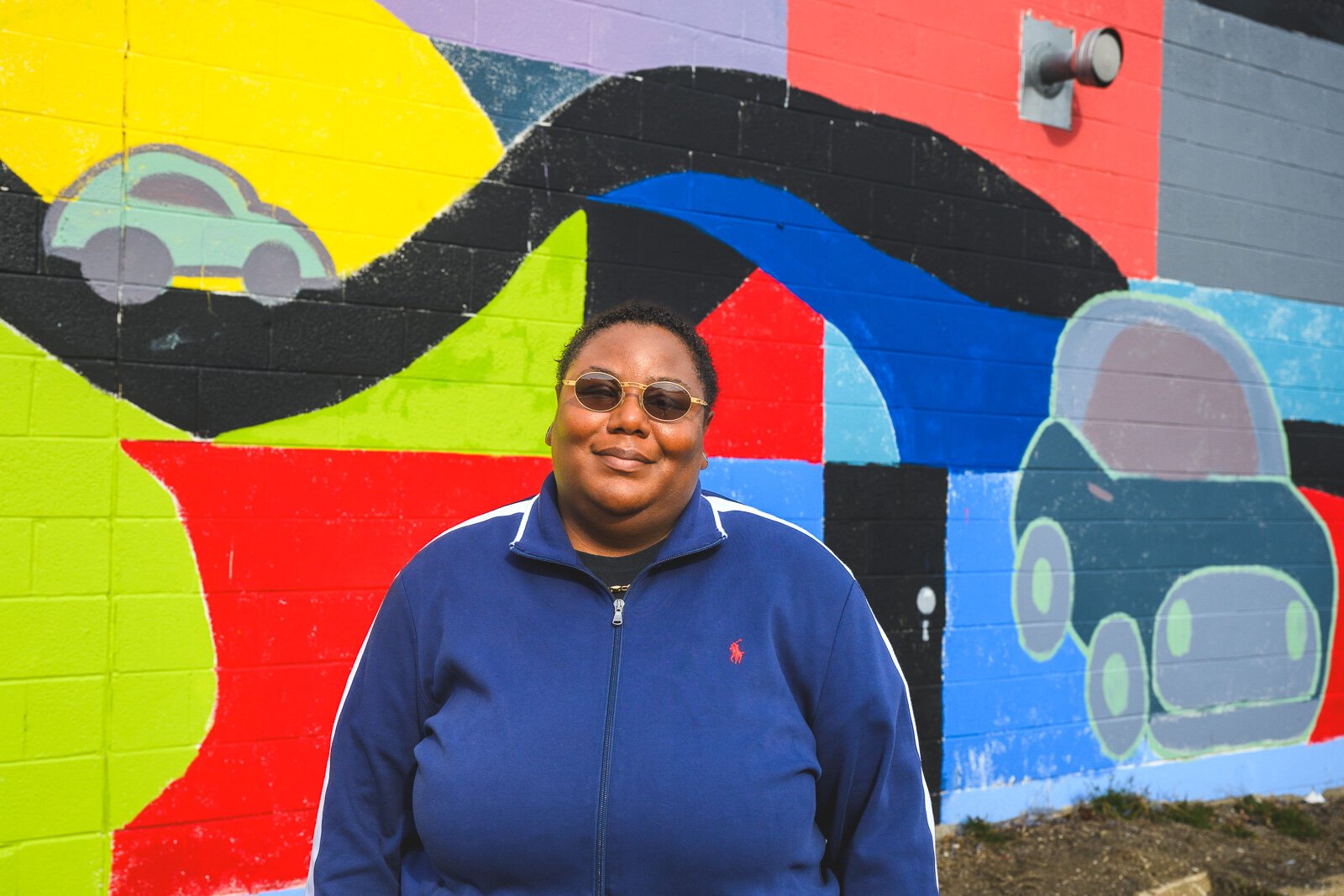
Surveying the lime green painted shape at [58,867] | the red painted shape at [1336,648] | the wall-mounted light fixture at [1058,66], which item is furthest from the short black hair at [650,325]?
the red painted shape at [1336,648]

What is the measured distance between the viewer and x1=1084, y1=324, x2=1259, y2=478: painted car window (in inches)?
220

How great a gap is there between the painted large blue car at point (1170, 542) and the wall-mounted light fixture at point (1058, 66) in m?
0.94

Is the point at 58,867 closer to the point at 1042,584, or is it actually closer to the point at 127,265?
the point at 127,265

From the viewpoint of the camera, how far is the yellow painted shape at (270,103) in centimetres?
356

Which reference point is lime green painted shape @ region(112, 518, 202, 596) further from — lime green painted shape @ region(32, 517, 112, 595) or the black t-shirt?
the black t-shirt

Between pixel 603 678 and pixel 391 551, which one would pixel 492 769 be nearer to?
pixel 603 678

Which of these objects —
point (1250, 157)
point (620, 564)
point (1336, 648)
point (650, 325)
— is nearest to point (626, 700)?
point (620, 564)

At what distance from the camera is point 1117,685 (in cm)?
560

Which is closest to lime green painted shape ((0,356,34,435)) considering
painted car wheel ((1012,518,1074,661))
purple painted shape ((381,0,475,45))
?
purple painted shape ((381,0,475,45))

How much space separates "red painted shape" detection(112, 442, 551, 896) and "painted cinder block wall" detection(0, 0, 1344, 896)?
0.04ft

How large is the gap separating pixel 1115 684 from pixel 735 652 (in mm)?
4129

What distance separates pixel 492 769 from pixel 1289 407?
5.57m

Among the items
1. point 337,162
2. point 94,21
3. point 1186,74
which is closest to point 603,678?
point 337,162

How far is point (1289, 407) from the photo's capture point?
6180mm
